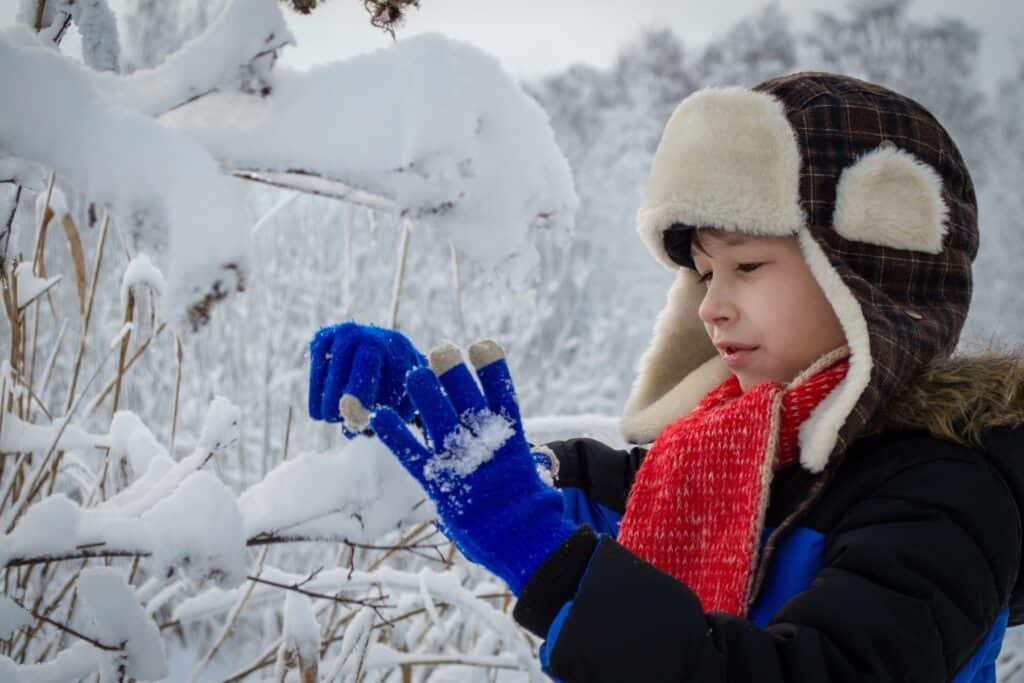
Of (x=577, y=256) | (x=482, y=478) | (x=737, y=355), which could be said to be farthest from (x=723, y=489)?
(x=577, y=256)

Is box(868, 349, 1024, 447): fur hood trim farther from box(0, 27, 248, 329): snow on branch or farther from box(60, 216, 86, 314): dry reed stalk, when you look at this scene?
box(60, 216, 86, 314): dry reed stalk

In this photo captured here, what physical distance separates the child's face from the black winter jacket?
0.21 meters

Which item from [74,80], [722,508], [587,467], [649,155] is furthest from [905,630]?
[649,155]

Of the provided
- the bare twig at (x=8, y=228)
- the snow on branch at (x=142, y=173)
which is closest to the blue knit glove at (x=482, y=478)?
the snow on branch at (x=142, y=173)

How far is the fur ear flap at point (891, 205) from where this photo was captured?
92 cm

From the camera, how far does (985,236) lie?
8.18 meters

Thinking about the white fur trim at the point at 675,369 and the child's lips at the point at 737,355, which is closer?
the child's lips at the point at 737,355

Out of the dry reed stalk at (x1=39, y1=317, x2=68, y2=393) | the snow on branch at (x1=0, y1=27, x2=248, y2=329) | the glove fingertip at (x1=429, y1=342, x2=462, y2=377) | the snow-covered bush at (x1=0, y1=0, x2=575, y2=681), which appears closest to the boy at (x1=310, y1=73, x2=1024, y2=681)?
the glove fingertip at (x1=429, y1=342, x2=462, y2=377)

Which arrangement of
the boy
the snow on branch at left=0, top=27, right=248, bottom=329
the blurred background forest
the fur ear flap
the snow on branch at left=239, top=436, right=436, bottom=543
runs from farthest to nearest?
the blurred background forest → the fur ear flap → the boy → the snow on branch at left=239, top=436, right=436, bottom=543 → the snow on branch at left=0, top=27, right=248, bottom=329

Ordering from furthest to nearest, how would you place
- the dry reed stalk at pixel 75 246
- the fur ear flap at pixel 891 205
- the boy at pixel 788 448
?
the fur ear flap at pixel 891 205 → the dry reed stalk at pixel 75 246 → the boy at pixel 788 448

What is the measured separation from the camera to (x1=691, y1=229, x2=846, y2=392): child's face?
3.23ft

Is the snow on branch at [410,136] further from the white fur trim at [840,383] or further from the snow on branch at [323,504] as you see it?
the white fur trim at [840,383]

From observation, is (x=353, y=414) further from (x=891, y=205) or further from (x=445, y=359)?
(x=891, y=205)

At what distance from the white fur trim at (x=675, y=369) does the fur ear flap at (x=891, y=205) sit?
45 centimetres
